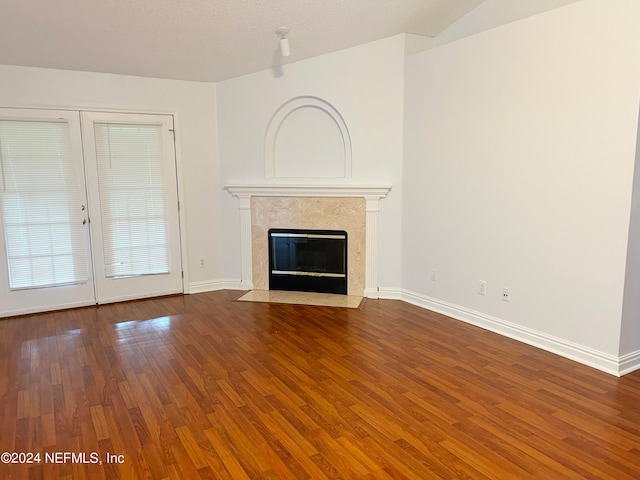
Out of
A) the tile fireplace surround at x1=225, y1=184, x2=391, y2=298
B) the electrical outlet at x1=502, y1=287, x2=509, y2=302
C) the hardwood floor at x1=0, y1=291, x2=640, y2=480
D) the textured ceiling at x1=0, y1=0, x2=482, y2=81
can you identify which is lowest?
the hardwood floor at x1=0, y1=291, x2=640, y2=480

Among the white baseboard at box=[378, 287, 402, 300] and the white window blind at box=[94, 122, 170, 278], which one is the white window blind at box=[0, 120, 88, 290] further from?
the white baseboard at box=[378, 287, 402, 300]

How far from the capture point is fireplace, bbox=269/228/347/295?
17.0ft

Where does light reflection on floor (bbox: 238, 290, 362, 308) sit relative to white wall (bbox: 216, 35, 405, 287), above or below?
below

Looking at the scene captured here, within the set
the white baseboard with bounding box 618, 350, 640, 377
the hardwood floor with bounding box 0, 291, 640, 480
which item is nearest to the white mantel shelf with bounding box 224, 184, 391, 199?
the hardwood floor with bounding box 0, 291, 640, 480

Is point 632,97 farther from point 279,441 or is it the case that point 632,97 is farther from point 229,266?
point 229,266

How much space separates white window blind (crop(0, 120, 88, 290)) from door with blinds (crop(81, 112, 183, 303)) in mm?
189

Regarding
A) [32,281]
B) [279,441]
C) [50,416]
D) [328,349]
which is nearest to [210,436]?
[279,441]

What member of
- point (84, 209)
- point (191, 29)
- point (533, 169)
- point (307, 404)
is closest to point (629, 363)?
point (533, 169)

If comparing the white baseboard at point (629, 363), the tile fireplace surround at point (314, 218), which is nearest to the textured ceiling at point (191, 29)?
the tile fireplace surround at point (314, 218)

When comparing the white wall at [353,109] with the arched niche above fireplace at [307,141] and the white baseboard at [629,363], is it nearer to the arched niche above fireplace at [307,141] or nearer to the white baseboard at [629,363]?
the arched niche above fireplace at [307,141]

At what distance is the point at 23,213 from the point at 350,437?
3.95 m

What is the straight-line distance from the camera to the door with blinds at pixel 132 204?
4.81m

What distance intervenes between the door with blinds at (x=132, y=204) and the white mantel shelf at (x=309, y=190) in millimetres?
794

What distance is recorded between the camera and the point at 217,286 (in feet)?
18.3
